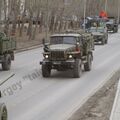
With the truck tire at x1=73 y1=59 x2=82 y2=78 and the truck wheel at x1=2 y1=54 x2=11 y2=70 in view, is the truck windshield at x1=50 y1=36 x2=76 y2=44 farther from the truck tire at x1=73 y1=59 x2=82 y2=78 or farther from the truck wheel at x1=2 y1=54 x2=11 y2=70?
the truck wheel at x1=2 y1=54 x2=11 y2=70

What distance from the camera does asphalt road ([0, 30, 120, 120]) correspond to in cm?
1543

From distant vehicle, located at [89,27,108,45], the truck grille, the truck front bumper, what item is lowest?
distant vehicle, located at [89,27,108,45]

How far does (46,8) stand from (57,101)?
39.2m

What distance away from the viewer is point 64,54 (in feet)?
78.3

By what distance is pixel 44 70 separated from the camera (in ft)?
79.8

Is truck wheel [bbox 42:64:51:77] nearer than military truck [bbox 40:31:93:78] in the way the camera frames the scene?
No

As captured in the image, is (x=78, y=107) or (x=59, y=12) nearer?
(x=78, y=107)

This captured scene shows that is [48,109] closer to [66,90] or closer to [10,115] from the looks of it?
[10,115]

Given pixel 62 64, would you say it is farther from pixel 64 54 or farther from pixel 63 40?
pixel 63 40

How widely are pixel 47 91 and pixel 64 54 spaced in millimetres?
4228

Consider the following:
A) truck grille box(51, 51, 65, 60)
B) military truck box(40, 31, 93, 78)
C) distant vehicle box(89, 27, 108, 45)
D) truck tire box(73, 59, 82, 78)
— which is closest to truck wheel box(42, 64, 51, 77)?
military truck box(40, 31, 93, 78)

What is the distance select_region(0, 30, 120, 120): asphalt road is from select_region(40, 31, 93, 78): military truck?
491 millimetres

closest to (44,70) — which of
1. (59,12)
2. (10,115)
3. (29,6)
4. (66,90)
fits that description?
(66,90)

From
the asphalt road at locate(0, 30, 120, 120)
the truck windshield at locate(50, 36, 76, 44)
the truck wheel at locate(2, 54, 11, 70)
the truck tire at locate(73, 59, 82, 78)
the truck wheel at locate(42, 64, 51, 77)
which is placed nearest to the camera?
the asphalt road at locate(0, 30, 120, 120)
